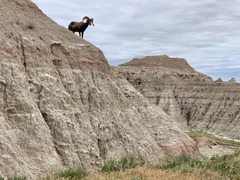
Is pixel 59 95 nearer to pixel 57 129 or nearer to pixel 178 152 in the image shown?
pixel 57 129

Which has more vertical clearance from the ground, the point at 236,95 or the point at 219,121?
the point at 236,95

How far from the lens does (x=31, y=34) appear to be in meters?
21.3

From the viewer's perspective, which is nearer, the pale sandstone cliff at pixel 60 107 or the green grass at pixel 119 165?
the pale sandstone cliff at pixel 60 107

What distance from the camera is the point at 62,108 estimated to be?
19.6 meters

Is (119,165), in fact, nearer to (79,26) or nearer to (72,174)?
(72,174)

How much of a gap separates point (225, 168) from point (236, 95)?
65.1m

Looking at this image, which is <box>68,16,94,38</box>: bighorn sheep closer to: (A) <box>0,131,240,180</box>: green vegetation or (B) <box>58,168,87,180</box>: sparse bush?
(A) <box>0,131,240,180</box>: green vegetation

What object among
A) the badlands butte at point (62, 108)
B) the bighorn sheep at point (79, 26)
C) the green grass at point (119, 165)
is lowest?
the green grass at point (119, 165)

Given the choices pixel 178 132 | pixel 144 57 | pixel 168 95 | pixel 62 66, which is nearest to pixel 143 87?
pixel 168 95

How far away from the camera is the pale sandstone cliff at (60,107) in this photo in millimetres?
16875

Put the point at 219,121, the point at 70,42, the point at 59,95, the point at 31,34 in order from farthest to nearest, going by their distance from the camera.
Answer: the point at 219,121 → the point at 70,42 → the point at 31,34 → the point at 59,95

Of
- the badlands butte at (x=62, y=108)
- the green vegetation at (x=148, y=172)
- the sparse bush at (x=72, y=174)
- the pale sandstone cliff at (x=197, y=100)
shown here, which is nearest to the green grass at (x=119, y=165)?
the green vegetation at (x=148, y=172)

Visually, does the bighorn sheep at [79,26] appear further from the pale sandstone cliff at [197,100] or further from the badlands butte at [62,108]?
the pale sandstone cliff at [197,100]

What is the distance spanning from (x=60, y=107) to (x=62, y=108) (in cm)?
11
